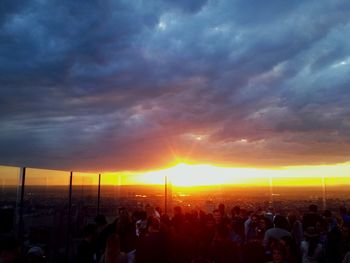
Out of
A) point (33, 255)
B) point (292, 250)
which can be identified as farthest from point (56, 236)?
point (292, 250)

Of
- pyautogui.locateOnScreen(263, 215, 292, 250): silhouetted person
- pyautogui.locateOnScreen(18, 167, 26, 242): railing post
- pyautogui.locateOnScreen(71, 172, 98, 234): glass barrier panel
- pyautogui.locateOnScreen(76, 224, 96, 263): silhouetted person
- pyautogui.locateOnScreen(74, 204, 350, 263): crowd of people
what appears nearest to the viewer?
pyautogui.locateOnScreen(74, 204, 350, 263): crowd of people

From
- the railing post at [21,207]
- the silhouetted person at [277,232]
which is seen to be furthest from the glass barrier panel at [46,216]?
the silhouetted person at [277,232]

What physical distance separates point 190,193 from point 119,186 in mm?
6339

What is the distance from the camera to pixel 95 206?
41.1 ft

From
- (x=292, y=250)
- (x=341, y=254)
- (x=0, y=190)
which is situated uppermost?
(x=0, y=190)

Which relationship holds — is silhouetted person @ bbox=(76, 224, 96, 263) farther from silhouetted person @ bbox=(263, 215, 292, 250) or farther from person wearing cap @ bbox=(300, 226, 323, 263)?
person wearing cap @ bbox=(300, 226, 323, 263)

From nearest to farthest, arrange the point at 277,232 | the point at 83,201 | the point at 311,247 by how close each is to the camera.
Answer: the point at 311,247, the point at 277,232, the point at 83,201

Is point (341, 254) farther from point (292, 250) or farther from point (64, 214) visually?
point (64, 214)

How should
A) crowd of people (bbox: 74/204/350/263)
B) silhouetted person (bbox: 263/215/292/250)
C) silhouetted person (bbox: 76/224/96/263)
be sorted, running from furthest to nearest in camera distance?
1. silhouetted person (bbox: 263/215/292/250)
2. silhouetted person (bbox: 76/224/96/263)
3. crowd of people (bbox: 74/204/350/263)

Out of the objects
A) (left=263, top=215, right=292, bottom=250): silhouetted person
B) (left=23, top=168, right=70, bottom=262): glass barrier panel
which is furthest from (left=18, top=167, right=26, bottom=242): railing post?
(left=263, top=215, right=292, bottom=250): silhouetted person

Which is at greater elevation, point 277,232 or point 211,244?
point 277,232

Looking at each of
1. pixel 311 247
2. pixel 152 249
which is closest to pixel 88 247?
pixel 152 249

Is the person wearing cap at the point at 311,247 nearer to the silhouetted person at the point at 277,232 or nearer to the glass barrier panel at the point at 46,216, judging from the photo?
the silhouetted person at the point at 277,232

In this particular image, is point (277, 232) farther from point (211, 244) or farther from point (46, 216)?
point (46, 216)
